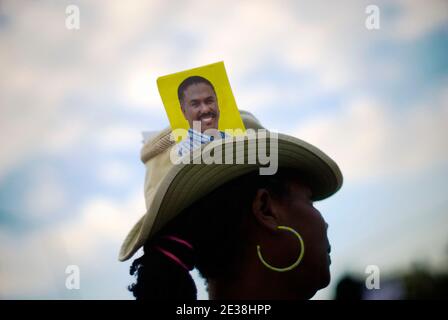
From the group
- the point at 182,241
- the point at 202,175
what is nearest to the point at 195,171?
the point at 202,175

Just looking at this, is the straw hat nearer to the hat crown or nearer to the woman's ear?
the hat crown

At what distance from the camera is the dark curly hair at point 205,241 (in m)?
2.17

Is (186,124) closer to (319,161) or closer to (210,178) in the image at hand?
(210,178)

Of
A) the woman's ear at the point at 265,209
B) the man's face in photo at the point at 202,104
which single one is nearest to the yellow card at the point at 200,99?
the man's face in photo at the point at 202,104

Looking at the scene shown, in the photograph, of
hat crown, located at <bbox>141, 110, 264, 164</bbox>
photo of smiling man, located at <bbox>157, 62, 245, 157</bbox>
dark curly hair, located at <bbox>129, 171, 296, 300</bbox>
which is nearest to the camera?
dark curly hair, located at <bbox>129, 171, 296, 300</bbox>

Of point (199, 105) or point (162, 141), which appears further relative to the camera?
point (162, 141)

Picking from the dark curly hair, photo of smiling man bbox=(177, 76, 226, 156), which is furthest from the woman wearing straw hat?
photo of smiling man bbox=(177, 76, 226, 156)

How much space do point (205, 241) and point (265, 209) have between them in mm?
317

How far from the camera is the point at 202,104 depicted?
2357 millimetres

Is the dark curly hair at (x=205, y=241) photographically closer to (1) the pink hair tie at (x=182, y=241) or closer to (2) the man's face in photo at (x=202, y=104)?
(1) the pink hair tie at (x=182, y=241)

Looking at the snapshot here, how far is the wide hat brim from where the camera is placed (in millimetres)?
2186

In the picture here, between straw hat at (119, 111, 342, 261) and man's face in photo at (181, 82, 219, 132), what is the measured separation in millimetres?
186

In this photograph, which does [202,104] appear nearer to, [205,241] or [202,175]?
[202,175]
